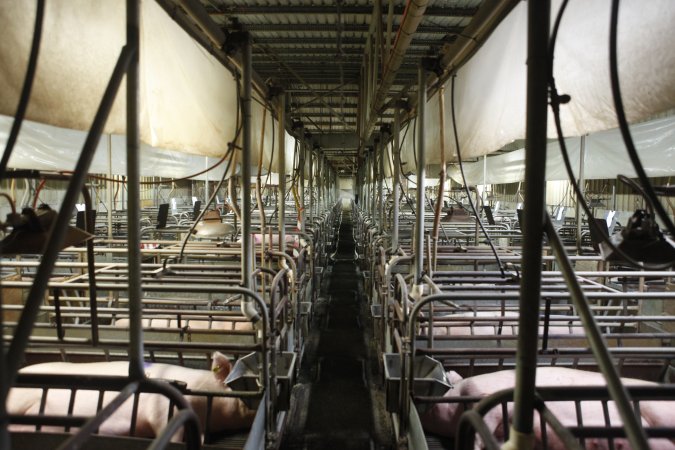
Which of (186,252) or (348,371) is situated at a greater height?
(186,252)

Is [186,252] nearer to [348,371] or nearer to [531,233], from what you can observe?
[348,371]

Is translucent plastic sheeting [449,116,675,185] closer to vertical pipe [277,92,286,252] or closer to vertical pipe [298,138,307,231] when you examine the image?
vertical pipe [277,92,286,252]

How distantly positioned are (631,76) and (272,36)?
4.50m

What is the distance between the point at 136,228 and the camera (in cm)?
127

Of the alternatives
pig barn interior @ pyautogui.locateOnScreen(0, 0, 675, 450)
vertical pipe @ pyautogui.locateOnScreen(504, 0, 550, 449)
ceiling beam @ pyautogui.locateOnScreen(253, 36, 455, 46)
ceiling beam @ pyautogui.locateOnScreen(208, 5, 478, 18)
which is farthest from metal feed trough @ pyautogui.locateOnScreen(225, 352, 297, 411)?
ceiling beam @ pyautogui.locateOnScreen(253, 36, 455, 46)

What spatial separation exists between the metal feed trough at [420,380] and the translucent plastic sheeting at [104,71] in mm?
2290

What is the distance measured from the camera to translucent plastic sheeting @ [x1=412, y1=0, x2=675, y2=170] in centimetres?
162

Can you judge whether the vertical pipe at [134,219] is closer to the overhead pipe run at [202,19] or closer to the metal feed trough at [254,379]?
the overhead pipe run at [202,19]

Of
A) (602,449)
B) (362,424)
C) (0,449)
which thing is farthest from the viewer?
(362,424)

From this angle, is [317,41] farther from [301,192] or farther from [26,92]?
[26,92]

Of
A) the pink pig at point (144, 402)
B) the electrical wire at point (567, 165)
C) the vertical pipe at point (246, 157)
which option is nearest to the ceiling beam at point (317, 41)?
the vertical pipe at point (246, 157)

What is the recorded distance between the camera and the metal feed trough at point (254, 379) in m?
2.40

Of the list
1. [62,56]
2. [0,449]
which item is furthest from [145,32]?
[0,449]

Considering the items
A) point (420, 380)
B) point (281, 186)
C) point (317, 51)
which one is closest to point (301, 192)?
point (317, 51)
